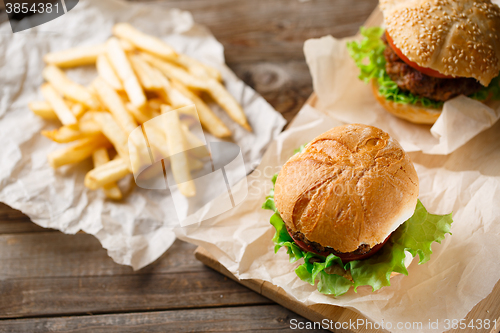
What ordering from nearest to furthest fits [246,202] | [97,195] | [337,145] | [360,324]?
[337,145]
[360,324]
[246,202]
[97,195]

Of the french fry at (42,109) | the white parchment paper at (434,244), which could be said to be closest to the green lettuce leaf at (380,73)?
the white parchment paper at (434,244)

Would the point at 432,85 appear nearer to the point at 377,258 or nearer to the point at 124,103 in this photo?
the point at 377,258

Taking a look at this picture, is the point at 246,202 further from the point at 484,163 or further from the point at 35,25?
the point at 35,25

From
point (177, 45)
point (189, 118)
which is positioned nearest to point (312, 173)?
point (189, 118)

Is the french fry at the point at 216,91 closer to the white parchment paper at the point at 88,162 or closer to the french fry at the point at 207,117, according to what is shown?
the french fry at the point at 207,117

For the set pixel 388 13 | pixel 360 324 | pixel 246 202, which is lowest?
pixel 360 324

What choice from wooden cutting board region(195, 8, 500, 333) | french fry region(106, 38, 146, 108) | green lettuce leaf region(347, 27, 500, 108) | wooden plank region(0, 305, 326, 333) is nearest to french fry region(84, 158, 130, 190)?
french fry region(106, 38, 146, 108)
